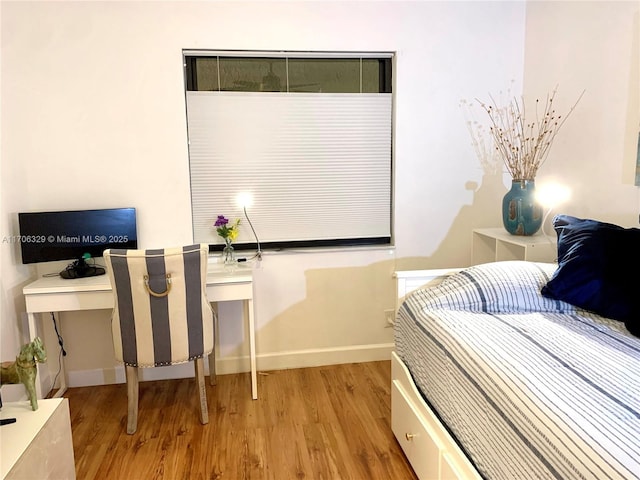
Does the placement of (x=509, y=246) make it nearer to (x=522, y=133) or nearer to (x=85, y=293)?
(x=522, y=133)

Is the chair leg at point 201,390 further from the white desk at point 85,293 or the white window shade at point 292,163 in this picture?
the white window shade at point 292,163

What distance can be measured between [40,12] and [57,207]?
1.09 meters

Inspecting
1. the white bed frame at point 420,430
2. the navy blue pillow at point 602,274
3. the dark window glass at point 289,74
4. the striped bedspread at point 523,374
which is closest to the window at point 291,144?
the dark window glass at point 289,74

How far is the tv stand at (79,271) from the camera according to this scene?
2.79 metres

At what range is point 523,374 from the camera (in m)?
1.43

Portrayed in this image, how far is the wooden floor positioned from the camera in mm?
2195

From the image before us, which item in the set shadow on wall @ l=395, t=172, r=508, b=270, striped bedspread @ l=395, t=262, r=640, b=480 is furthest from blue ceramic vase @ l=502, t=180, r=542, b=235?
striped bedspread @ l=395, t=262, r=640, b=480

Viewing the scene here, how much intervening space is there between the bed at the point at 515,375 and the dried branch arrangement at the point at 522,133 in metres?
0.94

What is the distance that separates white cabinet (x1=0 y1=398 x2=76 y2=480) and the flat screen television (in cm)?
111

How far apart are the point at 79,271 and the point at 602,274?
265 centimetres

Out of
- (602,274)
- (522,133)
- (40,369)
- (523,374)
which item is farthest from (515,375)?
(40,369)

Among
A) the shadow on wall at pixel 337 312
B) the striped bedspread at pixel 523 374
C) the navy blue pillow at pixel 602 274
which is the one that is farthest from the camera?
the shadow on wall at pixel 337 312

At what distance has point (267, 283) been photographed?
318 cm

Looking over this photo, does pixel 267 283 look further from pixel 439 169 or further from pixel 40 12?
pixel 40 12
